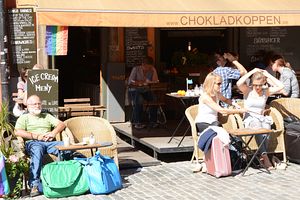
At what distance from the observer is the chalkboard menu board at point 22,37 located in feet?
35.2

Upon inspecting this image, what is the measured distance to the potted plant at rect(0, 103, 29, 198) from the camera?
7.52 m

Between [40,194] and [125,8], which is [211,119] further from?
[40,194]

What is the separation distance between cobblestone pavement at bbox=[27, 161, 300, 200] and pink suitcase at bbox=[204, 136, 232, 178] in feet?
0.33

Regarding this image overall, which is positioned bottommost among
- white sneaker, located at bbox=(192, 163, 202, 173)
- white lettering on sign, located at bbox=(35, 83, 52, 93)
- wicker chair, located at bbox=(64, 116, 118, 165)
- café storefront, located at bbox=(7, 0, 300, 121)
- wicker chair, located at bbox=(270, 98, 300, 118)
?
white sneaker, located at bbox=(192, 163, 202, 173)

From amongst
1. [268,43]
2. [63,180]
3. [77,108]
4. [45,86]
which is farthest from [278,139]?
A: [268,43]

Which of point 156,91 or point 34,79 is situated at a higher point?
point 34,79

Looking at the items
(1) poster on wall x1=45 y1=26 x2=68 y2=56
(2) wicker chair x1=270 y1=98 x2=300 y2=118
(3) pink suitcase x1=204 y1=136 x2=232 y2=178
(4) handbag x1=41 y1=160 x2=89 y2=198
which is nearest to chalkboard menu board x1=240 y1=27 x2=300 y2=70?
(2) wicker chair x1=270 y1=98 x2=300 y2=118

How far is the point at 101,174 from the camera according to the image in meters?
7.64

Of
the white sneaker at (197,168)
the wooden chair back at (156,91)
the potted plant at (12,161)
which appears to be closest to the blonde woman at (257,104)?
the white sneaker at (197,168)

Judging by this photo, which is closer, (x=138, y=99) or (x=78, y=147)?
(x=78, y=147)

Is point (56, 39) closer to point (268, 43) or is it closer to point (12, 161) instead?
point (12, 161)

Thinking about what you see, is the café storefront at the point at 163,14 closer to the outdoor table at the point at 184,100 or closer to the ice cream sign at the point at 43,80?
the ice cream sign at the point at 43,80

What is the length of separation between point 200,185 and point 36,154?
223cm

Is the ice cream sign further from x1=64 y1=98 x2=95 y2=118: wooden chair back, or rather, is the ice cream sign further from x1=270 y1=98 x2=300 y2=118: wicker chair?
x1=270 y1=98 x2=300 y2=118: wicker chair
